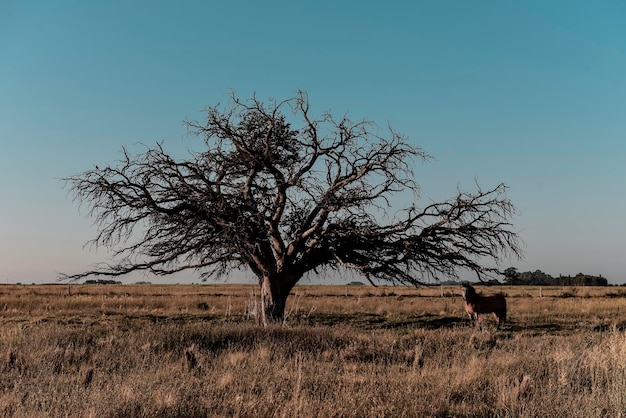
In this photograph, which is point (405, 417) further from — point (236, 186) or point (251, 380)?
point (236, 186)

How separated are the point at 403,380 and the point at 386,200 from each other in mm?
11469

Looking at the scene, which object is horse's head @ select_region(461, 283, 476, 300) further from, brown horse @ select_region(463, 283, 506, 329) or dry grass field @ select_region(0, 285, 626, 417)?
dry grass field @ select_region(0, 285, 626, 417)

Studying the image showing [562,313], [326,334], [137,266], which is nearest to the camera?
[326,334]

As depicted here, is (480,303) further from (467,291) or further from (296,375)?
(296,375)

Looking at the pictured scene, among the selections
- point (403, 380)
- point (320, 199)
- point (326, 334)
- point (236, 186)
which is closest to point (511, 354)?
point (403, 380)

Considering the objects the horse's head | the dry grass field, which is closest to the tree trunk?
the dry grass field

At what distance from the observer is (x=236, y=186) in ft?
63.8

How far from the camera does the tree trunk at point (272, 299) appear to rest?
18.9m

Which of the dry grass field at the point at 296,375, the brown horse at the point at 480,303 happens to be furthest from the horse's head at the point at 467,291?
the dry grass field at the point at 296,375

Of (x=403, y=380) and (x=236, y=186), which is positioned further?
(x=236, y=186)

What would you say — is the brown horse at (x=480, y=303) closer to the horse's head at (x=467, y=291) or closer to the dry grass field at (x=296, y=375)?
the horse's head at (x=467, y=291)

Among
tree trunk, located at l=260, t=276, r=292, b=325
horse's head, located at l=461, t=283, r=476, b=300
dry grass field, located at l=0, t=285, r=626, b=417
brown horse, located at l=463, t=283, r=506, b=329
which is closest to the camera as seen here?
dry grass field, located at l=0, t=285, r=626, b=417

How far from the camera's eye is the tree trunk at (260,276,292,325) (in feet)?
61.9

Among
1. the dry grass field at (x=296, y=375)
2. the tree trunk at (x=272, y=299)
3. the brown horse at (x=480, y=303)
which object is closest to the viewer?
the dry grass field at (x=296, y=375)
